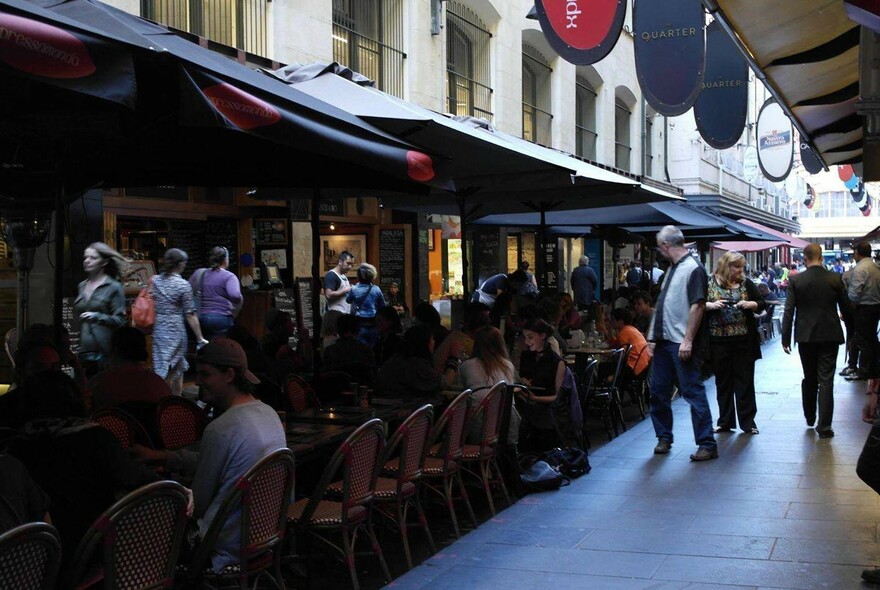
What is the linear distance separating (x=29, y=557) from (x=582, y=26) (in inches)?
295

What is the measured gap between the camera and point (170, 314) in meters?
10.3

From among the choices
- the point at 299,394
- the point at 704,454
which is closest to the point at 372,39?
the point at 704,454

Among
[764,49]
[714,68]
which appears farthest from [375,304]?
[764,49]

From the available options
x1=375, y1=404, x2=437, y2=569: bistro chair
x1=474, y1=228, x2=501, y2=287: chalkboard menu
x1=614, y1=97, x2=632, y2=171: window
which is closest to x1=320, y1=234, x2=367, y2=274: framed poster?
x1=474, y1=228, x2=501, y2=287: chalkboard menu

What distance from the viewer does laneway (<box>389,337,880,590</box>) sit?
227 inches

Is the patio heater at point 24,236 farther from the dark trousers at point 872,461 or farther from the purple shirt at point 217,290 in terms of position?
the dark trousers at point 872,461

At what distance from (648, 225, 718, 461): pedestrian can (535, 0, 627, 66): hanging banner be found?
1.84 metres

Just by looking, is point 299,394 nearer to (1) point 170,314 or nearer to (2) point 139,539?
(1) point 170,314

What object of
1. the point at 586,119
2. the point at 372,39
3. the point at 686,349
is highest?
the point at 586,119

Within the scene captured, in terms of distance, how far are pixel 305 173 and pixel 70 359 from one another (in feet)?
8.41

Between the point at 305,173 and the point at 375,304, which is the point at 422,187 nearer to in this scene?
the point at 305,173

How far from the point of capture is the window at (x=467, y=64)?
1995 cm

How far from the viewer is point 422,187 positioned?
323 inches

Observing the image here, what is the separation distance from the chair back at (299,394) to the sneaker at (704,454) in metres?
3.58
